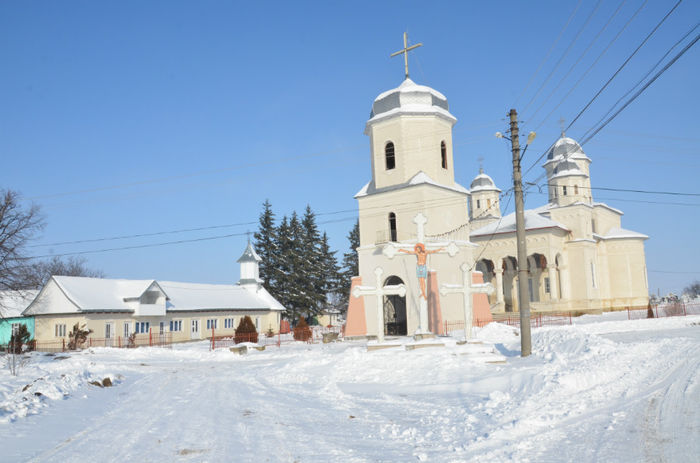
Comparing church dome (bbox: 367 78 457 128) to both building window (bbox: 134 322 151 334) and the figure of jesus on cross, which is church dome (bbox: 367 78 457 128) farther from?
building window (bbox: 134 322 151 334)

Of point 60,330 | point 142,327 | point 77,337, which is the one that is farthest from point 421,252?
point 60,330

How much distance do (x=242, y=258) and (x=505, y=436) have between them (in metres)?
43.5

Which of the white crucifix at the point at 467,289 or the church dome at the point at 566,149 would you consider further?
the church dome at the point at 566,149

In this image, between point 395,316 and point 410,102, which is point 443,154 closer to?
point 410,102

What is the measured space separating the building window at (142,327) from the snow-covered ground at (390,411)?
64.0ft

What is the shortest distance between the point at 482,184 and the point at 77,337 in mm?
42207

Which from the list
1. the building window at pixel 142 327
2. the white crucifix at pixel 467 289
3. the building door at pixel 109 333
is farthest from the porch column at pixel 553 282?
the building door at pixel 109 333

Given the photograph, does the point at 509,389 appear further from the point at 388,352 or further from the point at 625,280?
the point at 625,280

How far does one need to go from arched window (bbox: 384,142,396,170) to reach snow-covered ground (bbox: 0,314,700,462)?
1565 centimetres

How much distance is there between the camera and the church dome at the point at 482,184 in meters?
59.2

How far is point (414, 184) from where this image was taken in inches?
1148

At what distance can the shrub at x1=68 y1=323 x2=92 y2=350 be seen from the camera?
1204 inches

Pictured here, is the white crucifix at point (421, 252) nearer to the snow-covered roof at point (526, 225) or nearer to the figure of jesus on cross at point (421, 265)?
the figure of jesus on cross at point (421, 265)

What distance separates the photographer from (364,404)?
1143cm
